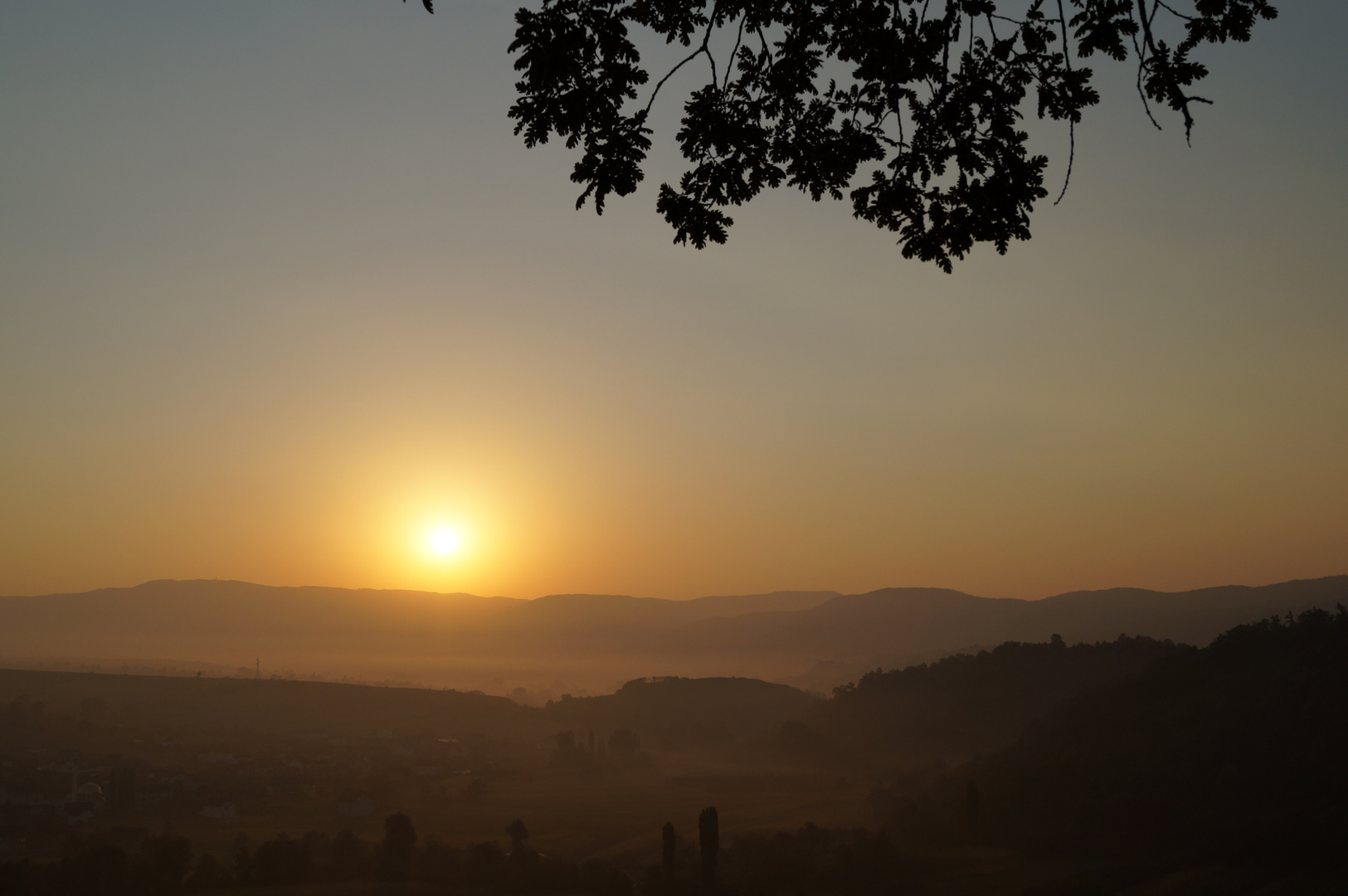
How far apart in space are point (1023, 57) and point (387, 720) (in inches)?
6084

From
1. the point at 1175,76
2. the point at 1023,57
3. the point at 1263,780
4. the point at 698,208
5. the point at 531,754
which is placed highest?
the point at 1023,57

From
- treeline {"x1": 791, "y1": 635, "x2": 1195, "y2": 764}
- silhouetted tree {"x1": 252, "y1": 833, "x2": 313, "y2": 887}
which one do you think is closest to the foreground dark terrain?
silhouetted tree {"x1": 252, "y1": 833, "x2": 313, "y2": 887}

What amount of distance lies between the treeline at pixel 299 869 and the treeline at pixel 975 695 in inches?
1972

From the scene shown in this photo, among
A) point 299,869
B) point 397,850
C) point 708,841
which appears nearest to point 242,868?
point 299,869

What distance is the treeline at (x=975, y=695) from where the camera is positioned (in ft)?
302

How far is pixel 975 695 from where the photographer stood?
3903 inches

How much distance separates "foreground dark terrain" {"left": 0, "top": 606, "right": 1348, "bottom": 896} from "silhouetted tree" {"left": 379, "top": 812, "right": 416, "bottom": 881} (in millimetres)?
241

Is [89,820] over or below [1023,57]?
below

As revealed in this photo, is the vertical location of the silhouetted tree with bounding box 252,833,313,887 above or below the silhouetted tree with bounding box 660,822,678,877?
above

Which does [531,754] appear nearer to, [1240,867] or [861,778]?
[861,778]

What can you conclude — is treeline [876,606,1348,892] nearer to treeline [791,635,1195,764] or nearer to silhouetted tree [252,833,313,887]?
treeline [791,635,1195,764]

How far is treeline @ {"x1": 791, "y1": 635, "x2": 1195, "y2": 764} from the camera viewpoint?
92.1 meters

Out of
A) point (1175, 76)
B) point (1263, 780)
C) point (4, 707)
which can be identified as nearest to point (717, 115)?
point (1175, 76)

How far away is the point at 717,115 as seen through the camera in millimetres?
9422
